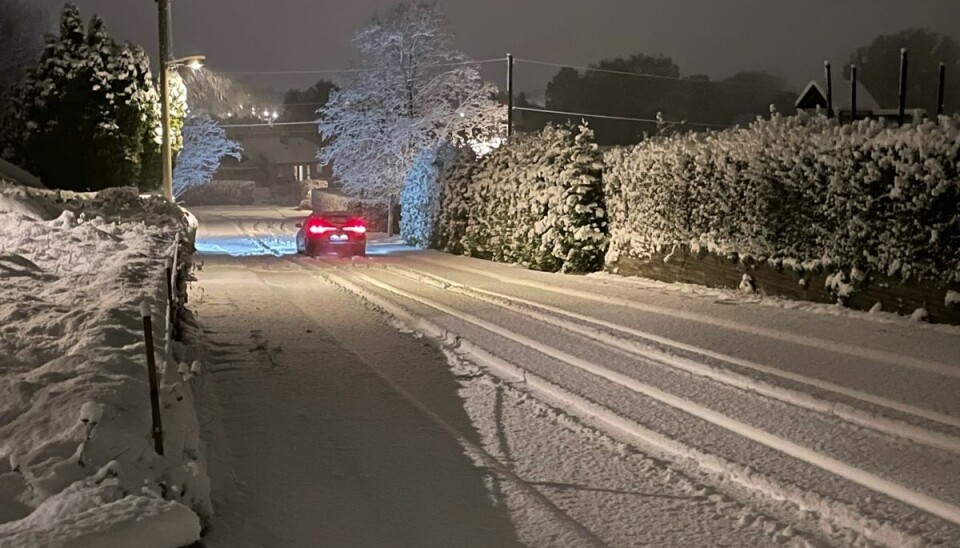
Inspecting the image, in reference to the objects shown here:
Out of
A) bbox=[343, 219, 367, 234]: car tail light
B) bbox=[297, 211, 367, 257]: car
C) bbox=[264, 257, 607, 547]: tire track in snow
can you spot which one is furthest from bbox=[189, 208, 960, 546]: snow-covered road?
bbox=[343, 219, 367, 234]: car tail light

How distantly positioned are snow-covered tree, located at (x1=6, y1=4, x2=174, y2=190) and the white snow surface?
1561 centimetres

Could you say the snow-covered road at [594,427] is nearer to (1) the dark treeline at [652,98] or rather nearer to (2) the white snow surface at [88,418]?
(2) the white snow surface at [88,418]

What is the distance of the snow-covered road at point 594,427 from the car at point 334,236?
12148mm

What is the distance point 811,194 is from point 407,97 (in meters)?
29.7

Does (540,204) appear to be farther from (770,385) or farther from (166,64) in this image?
(770,385)

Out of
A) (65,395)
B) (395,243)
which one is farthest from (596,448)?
(395,243)

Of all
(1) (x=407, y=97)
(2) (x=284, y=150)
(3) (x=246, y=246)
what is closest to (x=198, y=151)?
(1) (x=407, y=97)

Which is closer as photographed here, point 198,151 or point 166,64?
point 166,64

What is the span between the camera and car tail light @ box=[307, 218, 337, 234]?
25078 mm

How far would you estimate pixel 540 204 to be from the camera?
2011 cm

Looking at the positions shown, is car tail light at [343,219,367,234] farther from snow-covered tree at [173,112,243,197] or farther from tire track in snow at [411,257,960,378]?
snow-covered tree at [173,112,243,197]

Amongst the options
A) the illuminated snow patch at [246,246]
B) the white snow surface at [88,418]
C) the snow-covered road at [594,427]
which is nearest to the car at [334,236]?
the illuminated snow patch at [246,246]

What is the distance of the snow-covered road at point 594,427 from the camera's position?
16.8 ft

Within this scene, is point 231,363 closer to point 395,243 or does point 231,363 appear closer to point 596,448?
point 596,448
